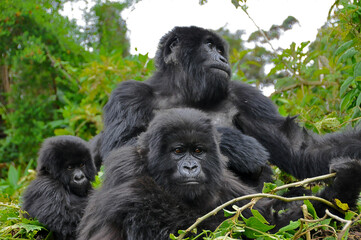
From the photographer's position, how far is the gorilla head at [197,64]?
4.89 metres

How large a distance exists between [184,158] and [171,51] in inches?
82.2

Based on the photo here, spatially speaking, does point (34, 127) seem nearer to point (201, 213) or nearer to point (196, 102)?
point (196, 102)

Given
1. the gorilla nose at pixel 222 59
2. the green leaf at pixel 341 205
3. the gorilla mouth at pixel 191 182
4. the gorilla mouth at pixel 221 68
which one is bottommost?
the green leaf at pixel 341 205

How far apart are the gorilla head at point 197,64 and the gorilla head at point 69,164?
1.27 meters

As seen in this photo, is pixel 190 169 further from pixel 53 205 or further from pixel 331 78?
pixel 331 78

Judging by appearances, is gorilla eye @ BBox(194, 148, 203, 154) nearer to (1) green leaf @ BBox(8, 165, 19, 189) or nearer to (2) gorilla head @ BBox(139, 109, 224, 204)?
(2) gorilla head @ BBox(139, 109, 224, 204)

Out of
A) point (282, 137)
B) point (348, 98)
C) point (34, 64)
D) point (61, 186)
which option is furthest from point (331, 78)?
point (34, 64)

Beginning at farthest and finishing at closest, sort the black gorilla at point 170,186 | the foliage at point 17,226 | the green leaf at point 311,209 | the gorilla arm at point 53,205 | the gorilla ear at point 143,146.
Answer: the gorilla arm at point 53,205 < the foliage at point 17,226 < the gorilla ear at point 143,146 < the black gorilla at point 170,186 < the green leaf at point 311,209

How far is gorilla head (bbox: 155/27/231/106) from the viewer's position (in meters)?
4.89

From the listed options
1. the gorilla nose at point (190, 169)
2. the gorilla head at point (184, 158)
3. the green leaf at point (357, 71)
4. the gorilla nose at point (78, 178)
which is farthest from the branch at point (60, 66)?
the green leaf at point (357, 71)

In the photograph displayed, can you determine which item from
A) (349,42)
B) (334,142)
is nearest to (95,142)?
(334,142)

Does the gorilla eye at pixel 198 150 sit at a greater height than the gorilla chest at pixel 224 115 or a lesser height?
lesser

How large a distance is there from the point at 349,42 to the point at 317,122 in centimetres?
153

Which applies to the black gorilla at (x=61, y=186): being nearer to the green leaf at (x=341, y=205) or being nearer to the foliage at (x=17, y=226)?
the foliage at (x=17, y=226)
